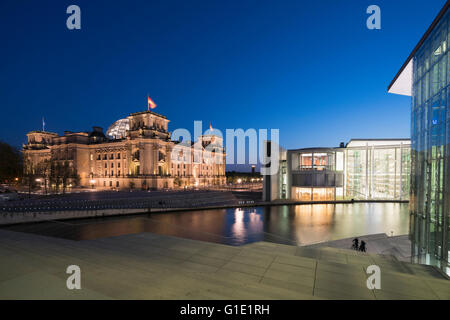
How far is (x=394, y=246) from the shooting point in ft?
63.0

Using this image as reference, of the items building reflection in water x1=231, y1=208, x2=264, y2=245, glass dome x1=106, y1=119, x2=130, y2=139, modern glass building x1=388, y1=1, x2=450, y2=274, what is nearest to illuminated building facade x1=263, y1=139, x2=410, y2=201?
building reflection in water x1=231, y1=208, x2=264, y2=245

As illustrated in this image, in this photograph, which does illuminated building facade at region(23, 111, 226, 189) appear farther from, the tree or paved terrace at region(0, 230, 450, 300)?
paved terrace at region(0, 230, 450, 300)

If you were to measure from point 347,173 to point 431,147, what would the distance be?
47.8 meters

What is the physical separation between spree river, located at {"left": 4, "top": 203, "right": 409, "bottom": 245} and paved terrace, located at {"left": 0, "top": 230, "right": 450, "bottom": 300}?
1181 cm

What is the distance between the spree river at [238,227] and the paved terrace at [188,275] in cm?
1181

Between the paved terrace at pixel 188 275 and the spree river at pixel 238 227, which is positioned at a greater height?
the paved terrace at pixel 188 275

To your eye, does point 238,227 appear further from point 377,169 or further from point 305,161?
point 377,169

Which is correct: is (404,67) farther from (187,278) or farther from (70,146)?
(70,146)

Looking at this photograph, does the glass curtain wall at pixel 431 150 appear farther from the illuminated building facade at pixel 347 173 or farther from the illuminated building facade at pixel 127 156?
the illuminated building facade at pixel 127 156

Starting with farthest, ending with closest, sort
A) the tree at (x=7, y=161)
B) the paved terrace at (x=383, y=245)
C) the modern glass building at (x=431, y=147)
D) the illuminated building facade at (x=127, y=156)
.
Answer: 1. the illuminated building facade at (x=127, y=156)
2. the tree at (x=7, y=161)
3. the paved terrace at (x=383, y=245)
4. the modern glass building at (x=431, y=147)

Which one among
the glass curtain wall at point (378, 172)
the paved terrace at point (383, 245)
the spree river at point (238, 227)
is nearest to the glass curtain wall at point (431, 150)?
the paved terrace at point (383, 245)

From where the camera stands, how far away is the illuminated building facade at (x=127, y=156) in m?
79.4
